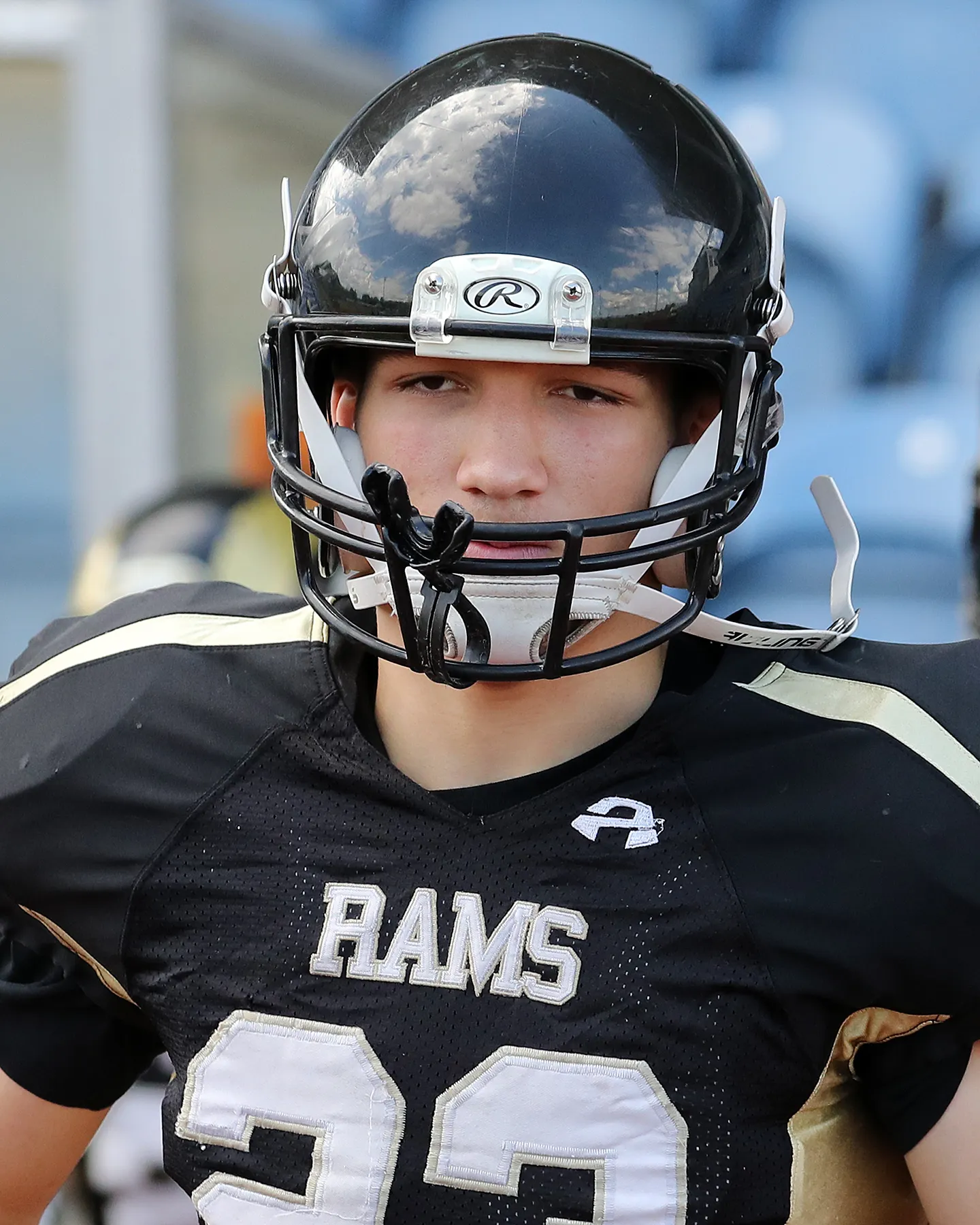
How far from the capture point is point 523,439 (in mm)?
1202

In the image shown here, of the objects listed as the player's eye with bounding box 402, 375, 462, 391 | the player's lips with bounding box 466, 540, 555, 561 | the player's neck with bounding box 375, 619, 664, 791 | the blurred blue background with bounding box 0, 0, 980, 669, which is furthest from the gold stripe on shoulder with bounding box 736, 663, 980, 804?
the blurred blue background with bounding box 0, 0, 980, 669

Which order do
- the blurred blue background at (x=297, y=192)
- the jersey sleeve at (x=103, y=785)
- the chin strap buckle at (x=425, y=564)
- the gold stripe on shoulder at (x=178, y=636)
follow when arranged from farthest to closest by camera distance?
the blurred blue background at (x=297, y=192)
the gold stripe on shoulder at (x=178, y=636)
the jersey sleeve at (x=103, y=785)
the chin strap buckle at (x=425, y=564)

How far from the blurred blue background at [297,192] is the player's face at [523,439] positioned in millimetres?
1327

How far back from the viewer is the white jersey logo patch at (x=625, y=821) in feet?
4.02

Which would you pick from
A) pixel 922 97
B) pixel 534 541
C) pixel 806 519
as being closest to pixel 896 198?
pixel 922 97

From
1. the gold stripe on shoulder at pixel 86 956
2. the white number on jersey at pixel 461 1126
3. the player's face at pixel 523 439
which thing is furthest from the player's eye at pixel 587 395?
the gold stripe on shoulder at pixel 86 956

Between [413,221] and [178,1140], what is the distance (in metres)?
0.77

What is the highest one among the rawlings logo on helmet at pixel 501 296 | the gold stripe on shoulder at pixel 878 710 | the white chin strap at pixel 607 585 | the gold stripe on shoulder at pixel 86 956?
the rawlings logo on helmet at pixel 501 296

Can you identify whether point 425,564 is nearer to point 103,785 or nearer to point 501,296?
point 501,296

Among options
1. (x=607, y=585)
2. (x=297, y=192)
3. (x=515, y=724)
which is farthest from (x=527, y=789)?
(x=297, y=192)

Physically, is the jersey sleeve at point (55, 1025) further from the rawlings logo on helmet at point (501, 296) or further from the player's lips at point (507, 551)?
the rawlings logo on helmet at point (501, 296)

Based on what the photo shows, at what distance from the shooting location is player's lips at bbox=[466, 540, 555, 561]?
1.21 metres

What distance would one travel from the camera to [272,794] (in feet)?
4.31

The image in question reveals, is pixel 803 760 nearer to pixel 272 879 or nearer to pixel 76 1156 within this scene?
pixel 272 879
